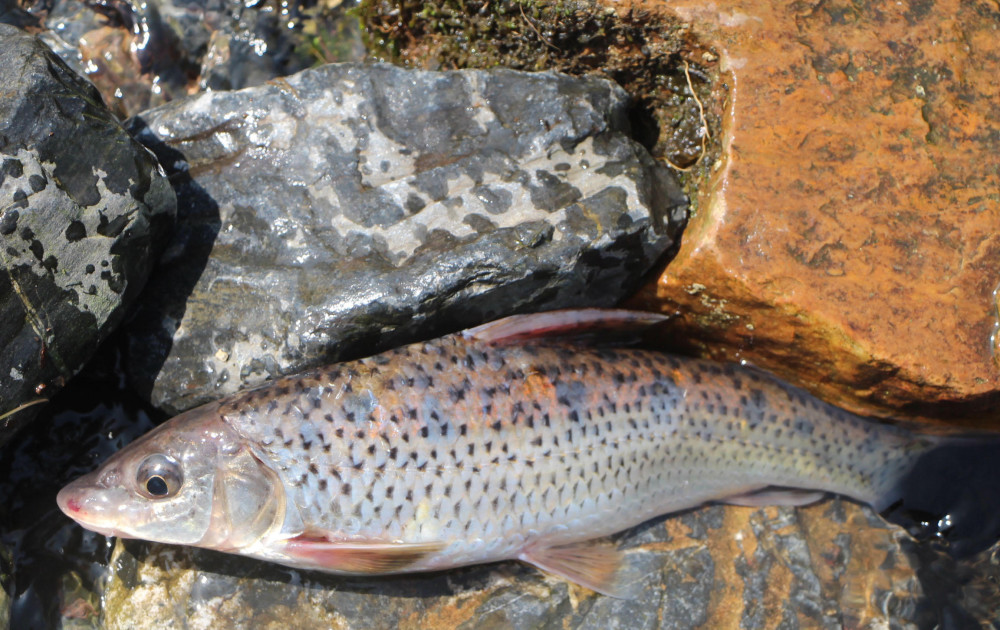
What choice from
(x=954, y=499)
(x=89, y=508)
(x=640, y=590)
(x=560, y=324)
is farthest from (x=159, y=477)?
(x=954, y=499)

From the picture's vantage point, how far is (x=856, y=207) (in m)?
3.95

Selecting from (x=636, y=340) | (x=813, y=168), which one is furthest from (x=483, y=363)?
(x=813, y=168)

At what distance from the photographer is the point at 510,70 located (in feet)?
14.2

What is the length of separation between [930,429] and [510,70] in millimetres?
3105

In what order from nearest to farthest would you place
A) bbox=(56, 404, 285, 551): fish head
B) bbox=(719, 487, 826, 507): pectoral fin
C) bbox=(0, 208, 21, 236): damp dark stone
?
bbox=(0, 208, 21, 236): damp dark stone < bbox=(56, 404, 285, 551): fish head < bbox=(719, 487, 826, 507): pectoral fin

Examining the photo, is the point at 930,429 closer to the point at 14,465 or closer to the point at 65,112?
the point at 65,112

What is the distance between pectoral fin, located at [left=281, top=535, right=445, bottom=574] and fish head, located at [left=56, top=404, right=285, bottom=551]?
0.16 metres

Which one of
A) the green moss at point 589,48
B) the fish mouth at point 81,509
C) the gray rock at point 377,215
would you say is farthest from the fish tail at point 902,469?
the fish mouth at point 81,509

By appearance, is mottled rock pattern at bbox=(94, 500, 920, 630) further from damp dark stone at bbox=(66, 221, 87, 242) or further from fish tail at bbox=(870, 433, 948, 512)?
damp dark stone at bbox=(66, 221, 87, 242)

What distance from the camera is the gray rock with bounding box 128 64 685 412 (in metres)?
3.78

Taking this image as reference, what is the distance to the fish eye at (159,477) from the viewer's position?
11.4 ft

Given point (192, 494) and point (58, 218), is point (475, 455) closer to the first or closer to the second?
point (192, 494)

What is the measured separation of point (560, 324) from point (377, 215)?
1104 millimetres

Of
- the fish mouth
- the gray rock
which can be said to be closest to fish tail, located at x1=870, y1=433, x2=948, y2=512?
the gray rock
